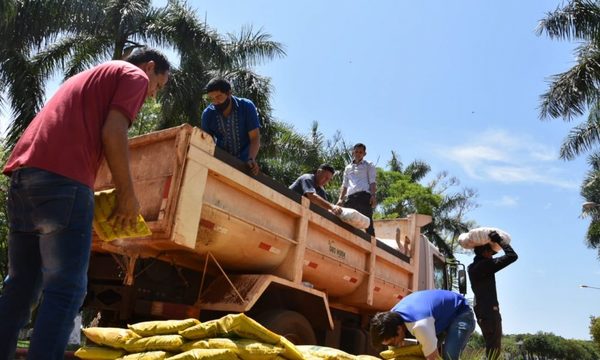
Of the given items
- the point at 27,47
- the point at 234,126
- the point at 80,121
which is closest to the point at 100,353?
the point at 80,121

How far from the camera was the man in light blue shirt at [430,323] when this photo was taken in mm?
3973

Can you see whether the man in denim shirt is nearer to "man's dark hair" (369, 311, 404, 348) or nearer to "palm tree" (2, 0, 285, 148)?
"man's dark hair" (369, 311, 404, 348)

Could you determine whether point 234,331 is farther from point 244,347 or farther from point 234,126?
point 234,126

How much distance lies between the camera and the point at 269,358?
309 cm

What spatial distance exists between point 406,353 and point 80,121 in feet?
9.49

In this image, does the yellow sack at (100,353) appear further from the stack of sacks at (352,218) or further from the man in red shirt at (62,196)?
the stack of sacks at (352,218)

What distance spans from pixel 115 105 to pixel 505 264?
4.12m

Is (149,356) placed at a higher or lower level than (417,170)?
lower

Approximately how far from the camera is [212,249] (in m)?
4.28

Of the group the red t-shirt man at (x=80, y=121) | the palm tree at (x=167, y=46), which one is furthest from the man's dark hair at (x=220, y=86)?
the palm tree at (x=167, y=46)

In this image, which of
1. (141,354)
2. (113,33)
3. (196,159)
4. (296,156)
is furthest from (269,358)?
(296,156)

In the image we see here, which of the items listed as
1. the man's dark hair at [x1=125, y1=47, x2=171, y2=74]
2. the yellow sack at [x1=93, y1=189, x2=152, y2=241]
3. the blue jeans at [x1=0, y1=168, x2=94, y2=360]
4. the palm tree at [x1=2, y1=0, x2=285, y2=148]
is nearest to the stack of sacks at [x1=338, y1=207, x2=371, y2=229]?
the man's dark hair at [x1=125, y1=47, x2=171, y2=74]

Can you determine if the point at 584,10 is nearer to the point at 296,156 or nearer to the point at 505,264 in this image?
the point at 296,156

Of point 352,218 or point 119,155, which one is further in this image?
point 352,218
